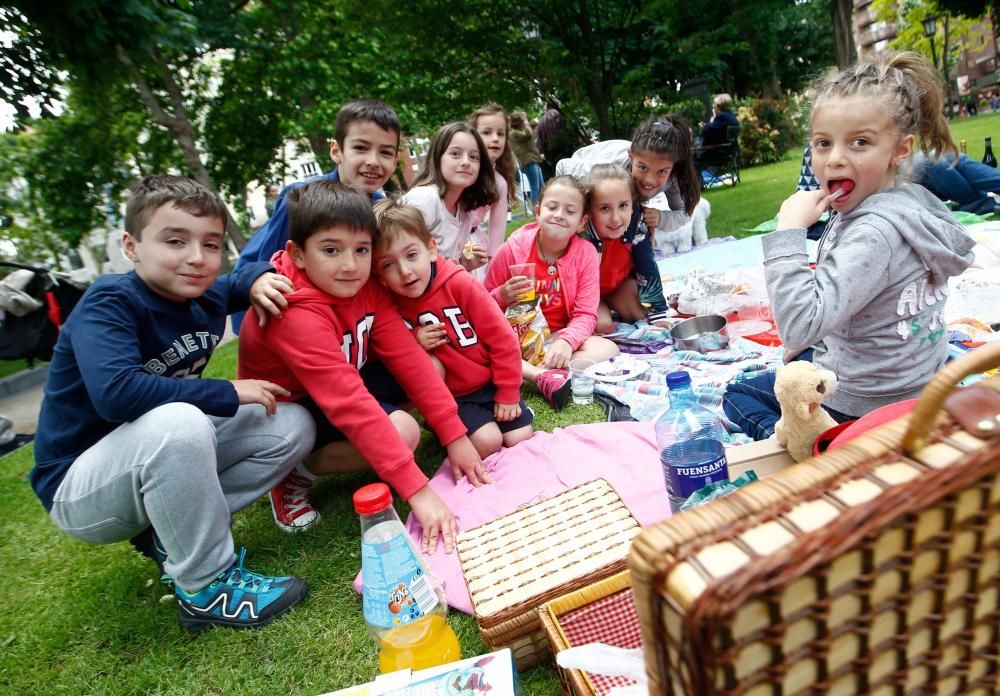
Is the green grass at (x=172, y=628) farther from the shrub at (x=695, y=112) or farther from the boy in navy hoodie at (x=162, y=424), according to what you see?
the shrub at (x=695, y=112)

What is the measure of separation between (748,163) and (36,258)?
16.9 metres

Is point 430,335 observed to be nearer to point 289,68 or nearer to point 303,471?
point 303,471

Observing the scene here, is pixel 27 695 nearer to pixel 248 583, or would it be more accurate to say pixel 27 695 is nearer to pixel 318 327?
pixel 248 583

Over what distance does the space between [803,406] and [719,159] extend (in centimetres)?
1111

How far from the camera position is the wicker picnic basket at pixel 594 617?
1.42 m

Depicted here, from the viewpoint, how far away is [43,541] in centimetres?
277

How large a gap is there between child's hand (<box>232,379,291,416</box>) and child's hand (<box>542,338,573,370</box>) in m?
1.64

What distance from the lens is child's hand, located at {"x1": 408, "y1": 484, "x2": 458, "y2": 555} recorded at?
6.80 ft

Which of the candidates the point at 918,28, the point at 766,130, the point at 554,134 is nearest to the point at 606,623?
the point at 554,134

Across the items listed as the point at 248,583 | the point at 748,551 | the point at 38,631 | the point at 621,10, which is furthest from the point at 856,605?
the point at 621,10

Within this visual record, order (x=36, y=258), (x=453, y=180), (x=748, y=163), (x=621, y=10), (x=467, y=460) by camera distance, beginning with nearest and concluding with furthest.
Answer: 1. (x=467, y=460)
2. (x=453, y=180)
3. (x=621, y=10)
4. (x=36, y=258)
5. (x=748, y=163)

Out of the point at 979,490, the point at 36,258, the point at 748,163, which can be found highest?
the point at 36,258

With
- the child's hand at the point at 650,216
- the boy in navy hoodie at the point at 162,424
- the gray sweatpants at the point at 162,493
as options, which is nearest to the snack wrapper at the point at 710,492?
the boy in navy hoodie at the point at 162,424

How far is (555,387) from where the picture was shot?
123 inches
